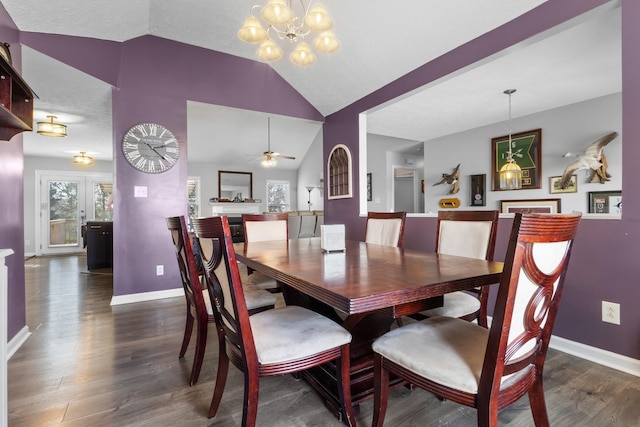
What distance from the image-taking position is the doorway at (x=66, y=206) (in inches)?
280

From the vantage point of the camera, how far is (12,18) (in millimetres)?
2480

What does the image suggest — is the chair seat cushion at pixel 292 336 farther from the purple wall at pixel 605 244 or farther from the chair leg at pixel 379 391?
the purple wall at pixel 605 244

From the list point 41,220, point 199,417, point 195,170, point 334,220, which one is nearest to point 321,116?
point 334,220

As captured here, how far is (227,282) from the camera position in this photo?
1137 millimetres

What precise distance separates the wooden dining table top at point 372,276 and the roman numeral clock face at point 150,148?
7.95 feet

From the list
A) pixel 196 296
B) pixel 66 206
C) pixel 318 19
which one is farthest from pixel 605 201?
pixel 66 206

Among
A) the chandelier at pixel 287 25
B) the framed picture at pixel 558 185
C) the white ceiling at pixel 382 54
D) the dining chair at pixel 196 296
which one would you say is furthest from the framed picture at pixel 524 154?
the dining chair at pixel 196 296

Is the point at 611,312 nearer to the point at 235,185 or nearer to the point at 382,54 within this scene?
the point at 382,54

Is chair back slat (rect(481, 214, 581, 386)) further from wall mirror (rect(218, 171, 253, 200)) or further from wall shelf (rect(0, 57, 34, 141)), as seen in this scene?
wall mirror (rect(218, 171, 253, 200))

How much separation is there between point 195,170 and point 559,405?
8325 mm

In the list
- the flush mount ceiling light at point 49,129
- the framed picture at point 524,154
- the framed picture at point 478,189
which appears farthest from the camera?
the framed picture at point 478,189

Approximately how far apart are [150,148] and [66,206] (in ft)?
19.0

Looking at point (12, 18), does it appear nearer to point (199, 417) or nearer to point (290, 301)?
point (290, 301)

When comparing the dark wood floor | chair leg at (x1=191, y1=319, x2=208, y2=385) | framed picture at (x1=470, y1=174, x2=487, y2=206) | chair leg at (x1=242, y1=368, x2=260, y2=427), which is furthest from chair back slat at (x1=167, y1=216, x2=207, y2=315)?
framed picture at (x1=470, y1=174, x2=487, y2=206)
